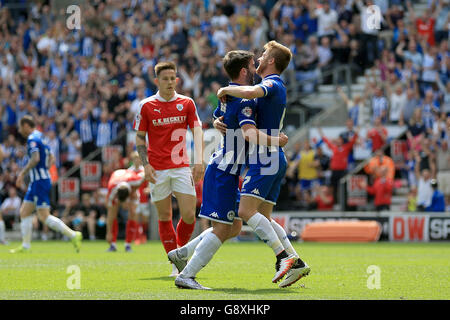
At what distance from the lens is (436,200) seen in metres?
21.2

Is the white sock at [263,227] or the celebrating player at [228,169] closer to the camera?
the celebrating player at [228,169]

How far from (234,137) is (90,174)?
1762 cm

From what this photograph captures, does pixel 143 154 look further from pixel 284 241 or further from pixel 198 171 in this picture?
pixel 284 241

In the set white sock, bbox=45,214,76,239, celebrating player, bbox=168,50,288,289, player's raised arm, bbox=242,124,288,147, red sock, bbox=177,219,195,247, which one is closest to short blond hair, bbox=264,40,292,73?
celebrating player, bbox=168,50,288,289

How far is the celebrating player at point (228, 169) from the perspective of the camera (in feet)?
28.4

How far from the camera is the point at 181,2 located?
29.7 meters

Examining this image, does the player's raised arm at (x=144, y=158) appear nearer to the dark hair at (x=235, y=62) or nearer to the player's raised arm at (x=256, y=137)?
the dark hair at (x=235, y=62)

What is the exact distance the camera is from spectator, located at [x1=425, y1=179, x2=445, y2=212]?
69.6 feet

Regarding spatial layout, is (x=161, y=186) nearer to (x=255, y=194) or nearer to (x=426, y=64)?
(x=255, y=194)

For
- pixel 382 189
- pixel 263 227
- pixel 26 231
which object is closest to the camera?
pixel 263 227

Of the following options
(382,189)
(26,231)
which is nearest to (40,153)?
(26,231)

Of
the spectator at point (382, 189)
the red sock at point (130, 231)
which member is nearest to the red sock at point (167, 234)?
the red sock at point (130, 231)

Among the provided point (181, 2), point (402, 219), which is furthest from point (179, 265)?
point (181, 2)

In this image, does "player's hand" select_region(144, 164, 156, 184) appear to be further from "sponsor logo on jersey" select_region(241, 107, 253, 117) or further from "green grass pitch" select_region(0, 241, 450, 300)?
"sponsor logo on jersey" select_region(241, 107, 253, 117)
